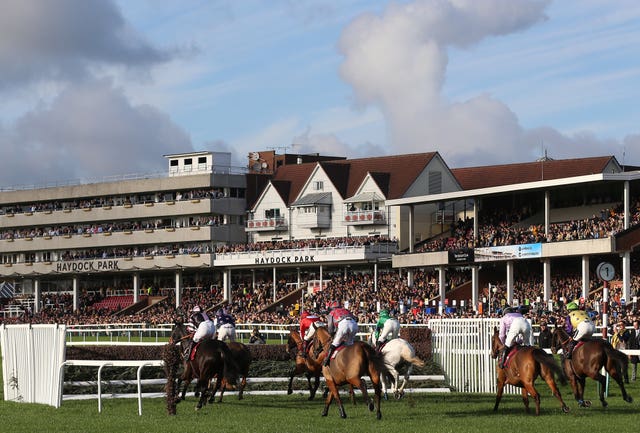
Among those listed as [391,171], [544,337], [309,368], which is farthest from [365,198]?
[309,368]

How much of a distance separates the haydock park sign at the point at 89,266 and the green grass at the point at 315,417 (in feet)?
194

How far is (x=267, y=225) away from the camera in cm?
7506

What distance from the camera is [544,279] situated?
174 ft

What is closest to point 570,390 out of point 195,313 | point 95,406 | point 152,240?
point 195,313

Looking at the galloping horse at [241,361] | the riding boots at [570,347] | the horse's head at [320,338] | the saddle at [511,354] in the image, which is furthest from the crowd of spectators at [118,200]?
the saddle at [511,354]

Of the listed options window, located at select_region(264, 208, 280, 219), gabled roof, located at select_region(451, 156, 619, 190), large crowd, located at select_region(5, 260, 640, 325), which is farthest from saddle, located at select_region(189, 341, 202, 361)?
window, located at select_region(264, 208, 280, 219)

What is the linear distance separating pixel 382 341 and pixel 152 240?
5972cm

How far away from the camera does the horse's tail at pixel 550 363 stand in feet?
60.8

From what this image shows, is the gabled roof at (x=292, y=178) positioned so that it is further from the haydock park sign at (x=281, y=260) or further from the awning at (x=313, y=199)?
the haydock park sign at (x=281, y=260)

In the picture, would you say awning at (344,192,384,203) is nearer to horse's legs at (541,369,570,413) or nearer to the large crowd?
the large crowd

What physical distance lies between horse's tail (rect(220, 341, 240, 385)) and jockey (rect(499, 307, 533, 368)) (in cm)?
437

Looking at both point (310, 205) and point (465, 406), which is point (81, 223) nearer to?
point (310, 205)

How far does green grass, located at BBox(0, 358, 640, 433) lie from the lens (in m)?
16.9

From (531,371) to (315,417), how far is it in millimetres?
3392
